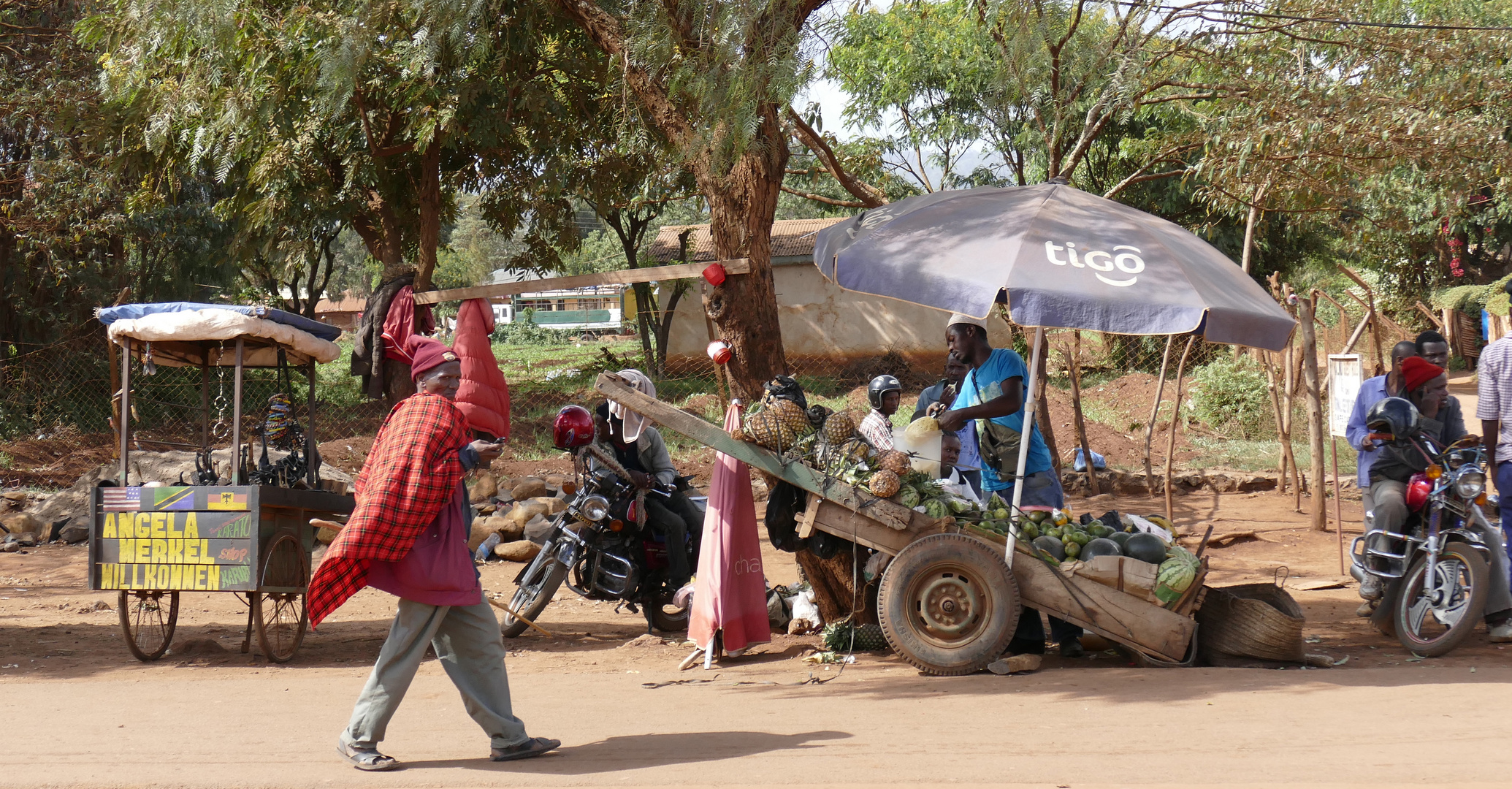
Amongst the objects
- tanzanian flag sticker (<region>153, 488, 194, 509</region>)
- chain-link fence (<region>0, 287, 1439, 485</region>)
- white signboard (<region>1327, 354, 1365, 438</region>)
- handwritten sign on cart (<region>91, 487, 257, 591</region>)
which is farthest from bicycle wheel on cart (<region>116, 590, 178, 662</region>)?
white signboard (<region>1327, 354, 1365, 438</region>)

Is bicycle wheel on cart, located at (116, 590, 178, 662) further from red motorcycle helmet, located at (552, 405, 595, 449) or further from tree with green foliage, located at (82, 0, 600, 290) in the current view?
tree with green foliage, located at (82, 0, 600, 290)

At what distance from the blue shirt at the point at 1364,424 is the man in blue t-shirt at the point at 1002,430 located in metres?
1.97

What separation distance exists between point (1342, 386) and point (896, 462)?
20.1 ft

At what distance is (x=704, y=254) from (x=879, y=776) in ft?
75.6

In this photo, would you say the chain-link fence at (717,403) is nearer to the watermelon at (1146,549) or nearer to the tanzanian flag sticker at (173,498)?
the watermelon at (1146,549)

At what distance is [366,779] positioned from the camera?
434 cm

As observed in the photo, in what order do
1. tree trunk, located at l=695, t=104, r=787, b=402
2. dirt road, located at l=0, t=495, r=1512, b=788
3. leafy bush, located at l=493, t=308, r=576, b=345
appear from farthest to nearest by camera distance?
leafy bush, located at l=493, t=308, r=576, b=345, tree trunk, located at l=695, t=104, r=787, b=402, dirt road, located at l=0, t=495, r=1512, b=788

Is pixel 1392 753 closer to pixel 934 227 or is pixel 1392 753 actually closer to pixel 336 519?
pixel 934 227

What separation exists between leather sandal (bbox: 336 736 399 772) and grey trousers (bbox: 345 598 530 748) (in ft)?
0.09

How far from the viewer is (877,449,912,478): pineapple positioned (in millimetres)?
5988

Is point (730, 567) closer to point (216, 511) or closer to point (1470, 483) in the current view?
point (216, 511)

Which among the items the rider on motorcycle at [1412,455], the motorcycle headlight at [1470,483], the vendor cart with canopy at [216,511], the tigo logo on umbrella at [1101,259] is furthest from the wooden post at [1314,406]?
the vendor cart with canopy at [216,511]

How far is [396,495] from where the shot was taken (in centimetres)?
450

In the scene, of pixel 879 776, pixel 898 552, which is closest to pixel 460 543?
pixel 879 776
